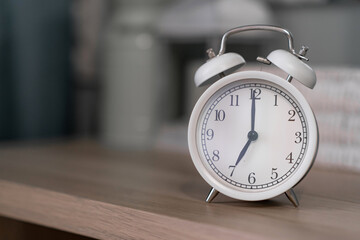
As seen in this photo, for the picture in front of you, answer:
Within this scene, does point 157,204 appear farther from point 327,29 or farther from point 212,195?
point 327,29

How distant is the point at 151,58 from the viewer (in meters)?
1.44

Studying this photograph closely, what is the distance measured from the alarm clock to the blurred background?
0.41 m

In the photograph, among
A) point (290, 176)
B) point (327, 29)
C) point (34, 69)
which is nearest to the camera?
point (290, 176)

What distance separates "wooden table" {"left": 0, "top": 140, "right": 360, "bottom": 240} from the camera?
65cm

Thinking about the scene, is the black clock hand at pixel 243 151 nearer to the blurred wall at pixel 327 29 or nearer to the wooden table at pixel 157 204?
the wooden table at pixel 157 204

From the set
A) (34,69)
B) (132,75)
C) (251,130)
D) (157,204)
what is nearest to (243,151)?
(251,130)

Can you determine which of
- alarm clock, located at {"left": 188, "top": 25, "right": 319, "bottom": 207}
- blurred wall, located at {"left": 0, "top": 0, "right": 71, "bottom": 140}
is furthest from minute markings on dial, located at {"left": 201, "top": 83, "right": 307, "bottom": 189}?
blurred wall, located at {"left": 0, "top": 0, "right": 71, "bottom": 140}

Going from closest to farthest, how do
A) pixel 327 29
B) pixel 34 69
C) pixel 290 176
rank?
1. pixel 290 176
2. pixel 327 29
3. pixel 34 69

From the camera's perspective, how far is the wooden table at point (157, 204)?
648 millimetres

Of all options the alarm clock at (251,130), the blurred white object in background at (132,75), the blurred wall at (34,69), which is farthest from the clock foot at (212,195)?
the blurred wall at (34,69)

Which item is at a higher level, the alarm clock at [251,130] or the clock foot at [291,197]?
the alarm clock at [251,130]

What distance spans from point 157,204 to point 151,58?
2.47 ft

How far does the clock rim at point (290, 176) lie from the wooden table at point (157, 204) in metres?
0.02

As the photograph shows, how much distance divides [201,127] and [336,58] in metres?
0.75
